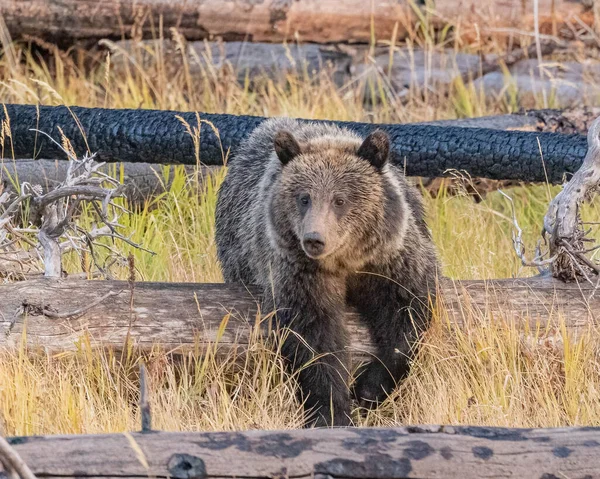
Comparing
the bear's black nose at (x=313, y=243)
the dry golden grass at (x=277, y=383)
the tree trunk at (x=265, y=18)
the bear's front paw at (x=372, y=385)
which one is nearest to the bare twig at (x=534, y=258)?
the dry golden grass at (x=277, y=383)

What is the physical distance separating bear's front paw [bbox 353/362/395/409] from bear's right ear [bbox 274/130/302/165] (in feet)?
3.30

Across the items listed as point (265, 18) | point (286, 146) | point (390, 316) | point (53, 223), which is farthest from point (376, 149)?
point (265, 18)

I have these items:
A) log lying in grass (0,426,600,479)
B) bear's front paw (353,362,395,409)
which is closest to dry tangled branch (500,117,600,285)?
bear's front paw (353,362,395,409)

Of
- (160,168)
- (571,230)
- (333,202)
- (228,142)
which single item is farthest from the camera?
(160,168)

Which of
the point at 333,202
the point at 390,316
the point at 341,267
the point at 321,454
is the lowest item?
the point at 321,454

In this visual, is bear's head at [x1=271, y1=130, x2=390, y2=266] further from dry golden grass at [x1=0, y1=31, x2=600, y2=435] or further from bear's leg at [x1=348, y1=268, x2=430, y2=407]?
dry golden grass at [x1=0, y1=31, x2=600, y2=435]

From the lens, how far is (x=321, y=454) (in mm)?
2559

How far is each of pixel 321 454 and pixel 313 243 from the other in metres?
1.45

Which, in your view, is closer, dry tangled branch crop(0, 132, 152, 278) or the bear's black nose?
the bear's black nose

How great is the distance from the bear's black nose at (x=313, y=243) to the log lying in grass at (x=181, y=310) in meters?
0.43

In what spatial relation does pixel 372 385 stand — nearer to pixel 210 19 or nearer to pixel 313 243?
pixel 313 243

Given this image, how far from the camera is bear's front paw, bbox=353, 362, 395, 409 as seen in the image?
438 cm

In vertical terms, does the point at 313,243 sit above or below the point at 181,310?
above

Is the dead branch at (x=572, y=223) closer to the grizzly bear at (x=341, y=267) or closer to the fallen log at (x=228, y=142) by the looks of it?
the grizzly bear at (x=341, y=267)
